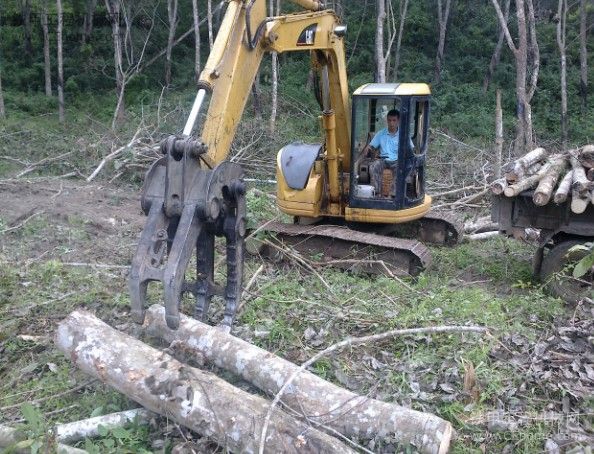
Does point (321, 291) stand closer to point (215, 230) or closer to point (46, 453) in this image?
point (215, 230)

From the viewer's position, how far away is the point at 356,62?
26781 mm

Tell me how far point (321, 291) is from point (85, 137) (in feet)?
36.1

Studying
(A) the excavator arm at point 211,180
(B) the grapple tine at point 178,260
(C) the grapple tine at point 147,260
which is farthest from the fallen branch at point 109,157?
(B) the grapple tine at point 178,260

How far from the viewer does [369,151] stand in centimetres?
884

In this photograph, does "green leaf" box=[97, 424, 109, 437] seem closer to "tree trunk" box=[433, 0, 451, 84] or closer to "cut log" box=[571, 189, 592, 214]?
"cut log" box=[571, 189, 592, 214]

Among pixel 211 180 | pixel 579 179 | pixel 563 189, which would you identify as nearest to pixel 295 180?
pixel 563 189

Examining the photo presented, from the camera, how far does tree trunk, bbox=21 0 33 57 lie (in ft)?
81.4

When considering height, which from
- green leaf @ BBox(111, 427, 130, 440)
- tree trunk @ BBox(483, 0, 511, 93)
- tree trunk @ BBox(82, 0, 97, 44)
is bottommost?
green leaf @ BBox(111, 427, 130, 440)

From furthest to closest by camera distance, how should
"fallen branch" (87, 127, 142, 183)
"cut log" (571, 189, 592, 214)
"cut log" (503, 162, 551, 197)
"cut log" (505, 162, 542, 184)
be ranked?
"fallen branch" (87, 127, 142, 183) < "cut log" (505, 162, 542, 184) < "cut log" (503, 162, 551, 197) < "cut log" (571, 189, 592, 214)

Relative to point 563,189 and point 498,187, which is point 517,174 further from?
point 563,189

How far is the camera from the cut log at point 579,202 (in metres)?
7.45

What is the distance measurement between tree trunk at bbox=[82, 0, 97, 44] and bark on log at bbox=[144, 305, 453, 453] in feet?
75.1

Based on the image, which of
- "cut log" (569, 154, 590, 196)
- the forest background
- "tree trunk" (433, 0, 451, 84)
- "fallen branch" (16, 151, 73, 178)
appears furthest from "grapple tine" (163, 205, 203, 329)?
"tree trunk" (433, 0, 451, 84)

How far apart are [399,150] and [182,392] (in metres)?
4.90
